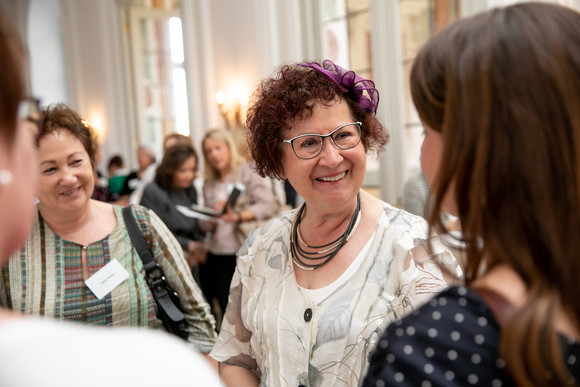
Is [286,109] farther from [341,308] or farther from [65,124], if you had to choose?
[65,124]

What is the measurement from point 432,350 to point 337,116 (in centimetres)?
110

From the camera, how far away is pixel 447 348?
2.60 feet

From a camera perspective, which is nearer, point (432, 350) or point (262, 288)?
point (432, 350)

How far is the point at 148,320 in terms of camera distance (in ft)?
6.96

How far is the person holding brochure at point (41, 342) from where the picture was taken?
606 mm

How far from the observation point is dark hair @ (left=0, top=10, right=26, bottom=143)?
0.63m

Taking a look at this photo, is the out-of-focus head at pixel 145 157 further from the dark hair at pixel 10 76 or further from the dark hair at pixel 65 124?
the dark hair at pixel 10 76

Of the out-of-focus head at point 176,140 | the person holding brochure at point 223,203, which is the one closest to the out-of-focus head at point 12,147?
the person holding brochure at point 223,203

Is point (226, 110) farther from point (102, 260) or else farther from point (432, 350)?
point (432, 350)

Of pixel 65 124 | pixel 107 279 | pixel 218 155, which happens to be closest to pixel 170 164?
pixel 218 155

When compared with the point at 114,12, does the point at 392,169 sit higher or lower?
lower

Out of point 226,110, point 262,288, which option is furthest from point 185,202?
point 226,110

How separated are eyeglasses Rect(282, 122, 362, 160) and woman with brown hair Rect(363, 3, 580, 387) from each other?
92 cm

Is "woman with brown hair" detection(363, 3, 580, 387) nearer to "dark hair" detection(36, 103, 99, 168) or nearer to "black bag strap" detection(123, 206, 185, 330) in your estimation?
"black bag strap" detection(123, 206, 185, 330)
